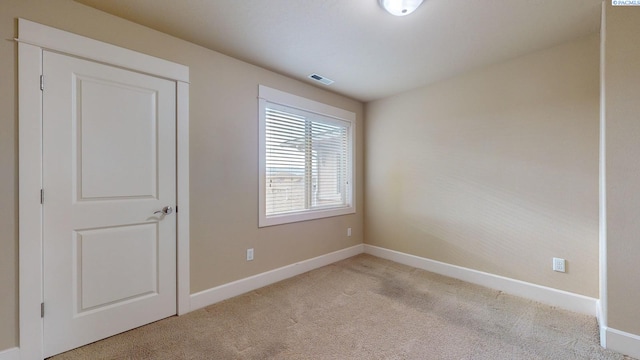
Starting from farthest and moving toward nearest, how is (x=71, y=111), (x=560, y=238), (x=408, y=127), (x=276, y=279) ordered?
(x=408, y=127) → (x=276, y=279) → (x=560, y=238) → (x=71, y=111)

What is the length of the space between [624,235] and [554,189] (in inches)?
29.7

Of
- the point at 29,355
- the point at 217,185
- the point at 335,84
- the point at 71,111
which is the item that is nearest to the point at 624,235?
the point at 335,84

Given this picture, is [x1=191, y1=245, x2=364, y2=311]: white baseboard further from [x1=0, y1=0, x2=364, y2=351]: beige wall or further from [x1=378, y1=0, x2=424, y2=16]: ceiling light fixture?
[x1=378, y1=0, x2=424, y2=16]: ceiling light fixture

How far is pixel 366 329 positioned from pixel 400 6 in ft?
7.84

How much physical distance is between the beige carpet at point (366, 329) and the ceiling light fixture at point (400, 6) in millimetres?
2365

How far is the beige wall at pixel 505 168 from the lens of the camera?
226 cm

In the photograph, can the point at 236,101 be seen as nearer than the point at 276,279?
Yes

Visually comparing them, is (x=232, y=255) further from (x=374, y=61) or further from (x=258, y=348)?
(x=374, y=61)

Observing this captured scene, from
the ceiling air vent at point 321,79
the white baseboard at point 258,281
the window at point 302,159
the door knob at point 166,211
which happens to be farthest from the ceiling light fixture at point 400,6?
the white baseboard at point 258,281

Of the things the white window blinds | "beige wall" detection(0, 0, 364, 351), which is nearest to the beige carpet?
"beige wall" detection(0, 0, 364, 351)

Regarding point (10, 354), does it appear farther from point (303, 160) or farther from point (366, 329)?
point (303, 160)

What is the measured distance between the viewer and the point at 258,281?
2.75 meters

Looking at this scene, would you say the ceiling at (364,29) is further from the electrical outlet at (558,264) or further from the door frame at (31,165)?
the electrical outlet at (558,264)

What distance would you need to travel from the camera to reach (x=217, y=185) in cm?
248
